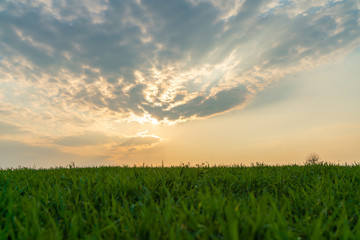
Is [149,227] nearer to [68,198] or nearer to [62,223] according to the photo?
[62,223]

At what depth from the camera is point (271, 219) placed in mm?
2436

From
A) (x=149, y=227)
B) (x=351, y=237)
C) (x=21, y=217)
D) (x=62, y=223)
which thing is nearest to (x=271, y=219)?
(x=351, y=237)

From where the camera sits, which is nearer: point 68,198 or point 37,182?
point 68,198

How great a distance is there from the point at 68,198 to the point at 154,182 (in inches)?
59.1

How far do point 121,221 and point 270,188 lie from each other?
3.31 meters

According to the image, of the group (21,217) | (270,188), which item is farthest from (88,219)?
(270,188)

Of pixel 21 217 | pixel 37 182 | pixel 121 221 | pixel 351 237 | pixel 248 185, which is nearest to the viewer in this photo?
pixel 351 237

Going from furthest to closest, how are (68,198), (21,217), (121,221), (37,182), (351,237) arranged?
(37,182)
(68,198)
(21,217)
(121,221)
(351,237)

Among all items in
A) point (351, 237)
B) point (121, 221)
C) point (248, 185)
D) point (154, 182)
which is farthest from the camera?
point (248, 185)

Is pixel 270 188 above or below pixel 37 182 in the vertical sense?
below

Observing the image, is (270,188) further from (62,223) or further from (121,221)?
(62,223)

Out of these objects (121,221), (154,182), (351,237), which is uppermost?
(154,182)

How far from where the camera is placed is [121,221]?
285cm

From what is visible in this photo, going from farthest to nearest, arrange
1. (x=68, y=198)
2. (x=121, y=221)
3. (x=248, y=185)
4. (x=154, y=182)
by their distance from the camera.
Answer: (x=248, y=185) → (x=154, y=182) → (x=68, y=198) → (x=121, y=221)
